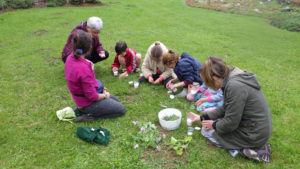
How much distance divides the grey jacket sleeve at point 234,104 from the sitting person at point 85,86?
75.7 inches

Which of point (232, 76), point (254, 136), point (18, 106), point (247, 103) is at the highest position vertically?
point (232, 76)

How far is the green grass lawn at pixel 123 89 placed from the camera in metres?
3.10

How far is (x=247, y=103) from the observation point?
2.75 meters

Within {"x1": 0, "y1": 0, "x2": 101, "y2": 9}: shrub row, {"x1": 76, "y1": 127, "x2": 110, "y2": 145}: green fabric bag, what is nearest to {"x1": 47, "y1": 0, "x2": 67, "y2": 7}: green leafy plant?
{"x1": 0, "y1": 0, "x2": 101, "y2": 9}: shrub row

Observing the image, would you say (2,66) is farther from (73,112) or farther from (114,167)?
(114,167)

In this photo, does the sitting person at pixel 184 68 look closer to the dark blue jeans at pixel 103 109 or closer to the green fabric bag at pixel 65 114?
the dark blue jeans at pixel 103 109

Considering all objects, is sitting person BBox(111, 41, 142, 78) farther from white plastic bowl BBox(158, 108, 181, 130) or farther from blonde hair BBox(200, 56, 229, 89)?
blonde hair BBox(200, 56, 229, 89)

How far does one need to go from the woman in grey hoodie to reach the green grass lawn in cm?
21

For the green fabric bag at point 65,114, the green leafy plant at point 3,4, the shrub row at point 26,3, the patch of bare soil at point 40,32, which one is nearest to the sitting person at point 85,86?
the green fabric bag at point 65,114

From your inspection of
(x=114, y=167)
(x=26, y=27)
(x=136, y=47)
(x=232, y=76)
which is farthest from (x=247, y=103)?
(x=26, y=27)

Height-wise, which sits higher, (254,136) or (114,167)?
(254,136)

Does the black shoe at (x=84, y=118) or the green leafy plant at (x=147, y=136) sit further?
the black shoe at (x=84, y=118)

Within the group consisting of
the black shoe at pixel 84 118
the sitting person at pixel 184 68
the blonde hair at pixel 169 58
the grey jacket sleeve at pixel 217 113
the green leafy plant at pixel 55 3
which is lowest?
the black shoe at pixel 84 118

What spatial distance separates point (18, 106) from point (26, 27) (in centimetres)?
671
